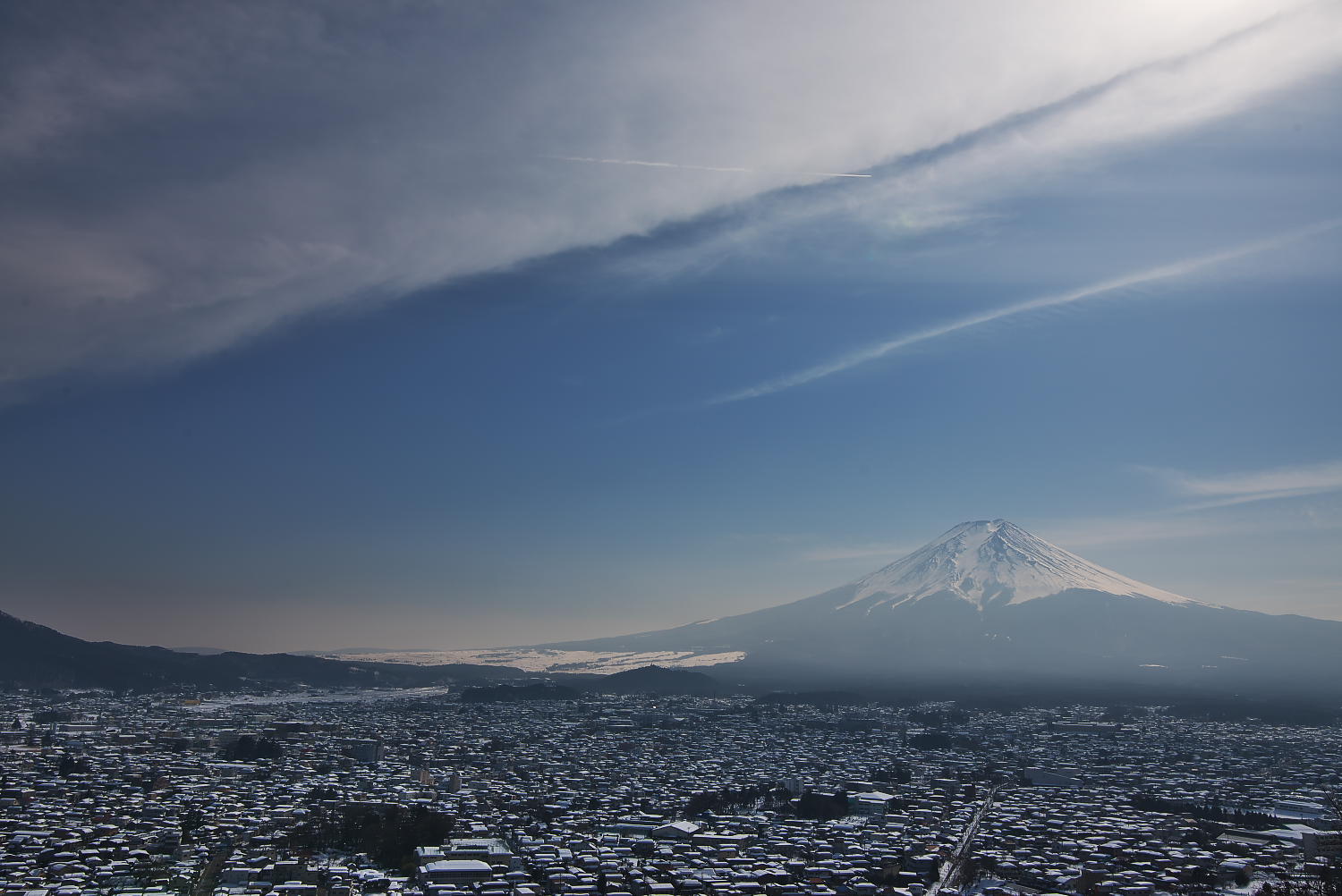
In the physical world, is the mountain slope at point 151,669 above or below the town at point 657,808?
above

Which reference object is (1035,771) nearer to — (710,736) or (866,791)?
(866,791)

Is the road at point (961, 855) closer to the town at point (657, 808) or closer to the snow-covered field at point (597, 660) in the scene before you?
the town at point (657, 808)

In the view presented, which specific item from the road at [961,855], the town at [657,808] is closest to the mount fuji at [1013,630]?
the town at [657,808]

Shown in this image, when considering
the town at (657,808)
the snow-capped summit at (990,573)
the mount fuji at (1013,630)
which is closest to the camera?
the town at (657,808)

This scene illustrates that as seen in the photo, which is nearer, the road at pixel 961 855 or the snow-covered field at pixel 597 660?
the road at pixel 961 855

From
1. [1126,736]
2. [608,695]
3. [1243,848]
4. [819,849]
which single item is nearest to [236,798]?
[819,849]

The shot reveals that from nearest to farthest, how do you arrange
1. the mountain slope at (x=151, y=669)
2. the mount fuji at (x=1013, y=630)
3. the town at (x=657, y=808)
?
the town at (x=657, y=808) < the mountain slope at (x=151, y=669) < the mount fuji at (x=1013, y=630)
